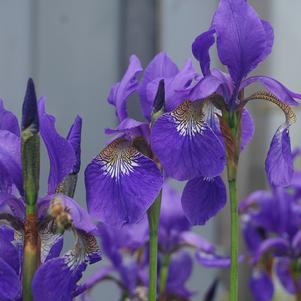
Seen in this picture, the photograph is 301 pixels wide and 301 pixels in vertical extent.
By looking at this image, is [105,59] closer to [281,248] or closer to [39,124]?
[281,248]

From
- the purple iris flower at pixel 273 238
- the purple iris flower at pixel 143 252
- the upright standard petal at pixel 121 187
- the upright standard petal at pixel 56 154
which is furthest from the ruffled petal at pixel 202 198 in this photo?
the purple iris flower at pixel 273 238

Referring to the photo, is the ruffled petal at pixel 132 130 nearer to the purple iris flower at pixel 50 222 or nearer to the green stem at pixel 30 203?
the purple iris flower at pixel 50 222

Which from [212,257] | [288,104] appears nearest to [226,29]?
[288,104]

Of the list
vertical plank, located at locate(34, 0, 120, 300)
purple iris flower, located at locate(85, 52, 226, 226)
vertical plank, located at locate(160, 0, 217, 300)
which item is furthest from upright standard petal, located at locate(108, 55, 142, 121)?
vertical plank, located at locate(160, 0, 217, 300)

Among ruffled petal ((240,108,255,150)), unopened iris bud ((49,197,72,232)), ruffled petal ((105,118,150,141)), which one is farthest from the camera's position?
ruffled petal ((240,108,255,150))

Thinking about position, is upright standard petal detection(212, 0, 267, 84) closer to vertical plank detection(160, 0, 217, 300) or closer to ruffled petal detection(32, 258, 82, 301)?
ruffled petal detection(32, 258, 82, 301)
